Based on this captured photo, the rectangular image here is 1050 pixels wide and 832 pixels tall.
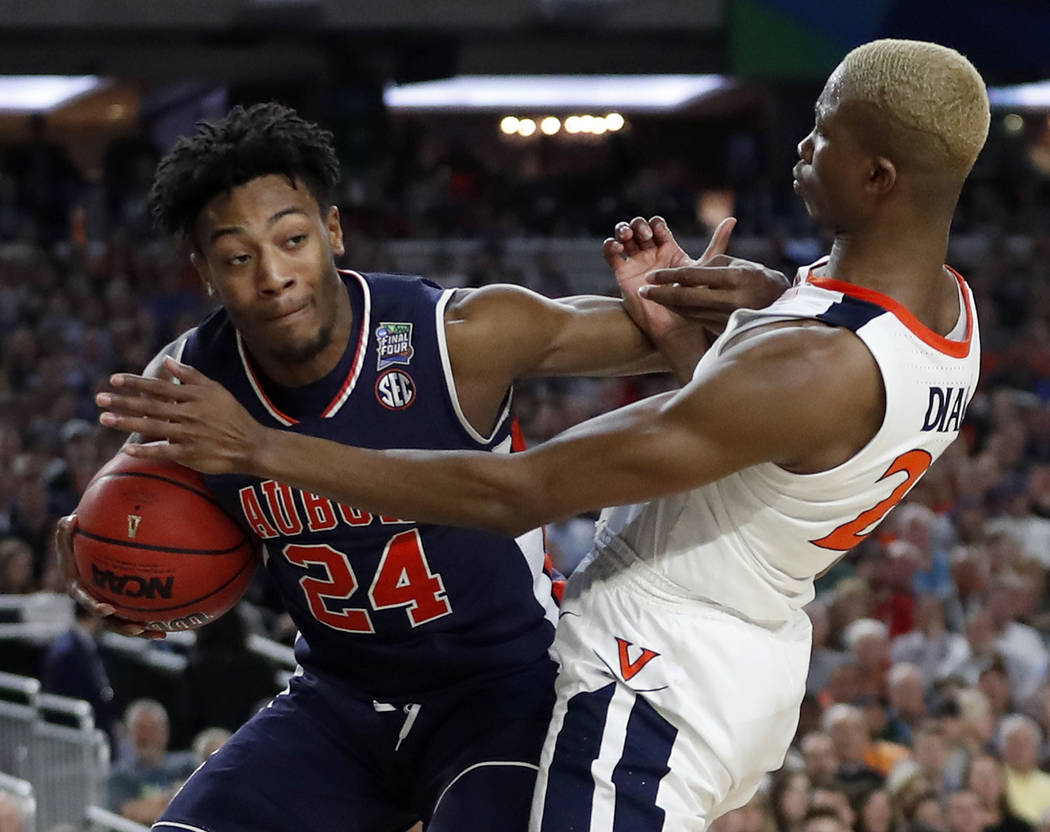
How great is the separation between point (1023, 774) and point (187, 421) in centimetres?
451

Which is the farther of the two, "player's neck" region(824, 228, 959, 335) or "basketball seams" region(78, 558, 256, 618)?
"basketball seams" region(78, 558, 256, 618)

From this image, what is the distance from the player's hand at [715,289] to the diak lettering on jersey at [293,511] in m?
0.66

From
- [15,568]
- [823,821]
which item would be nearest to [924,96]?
[823,821]

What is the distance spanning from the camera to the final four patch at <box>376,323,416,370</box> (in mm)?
3037

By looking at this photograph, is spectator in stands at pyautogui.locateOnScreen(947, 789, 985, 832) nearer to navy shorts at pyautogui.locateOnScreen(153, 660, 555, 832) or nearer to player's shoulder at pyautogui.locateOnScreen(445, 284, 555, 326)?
navy shorts at pyautogui.locateOnScreen(153, 660, 555, 832)

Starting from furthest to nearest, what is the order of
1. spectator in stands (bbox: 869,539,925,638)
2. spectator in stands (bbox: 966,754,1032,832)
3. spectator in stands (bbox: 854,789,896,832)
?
spectator in stands (bbox: 869,539,925,638), spectator in stands (bbox: 966,754,1032,832), spectator in stands (bbox: 854,789,896,832)

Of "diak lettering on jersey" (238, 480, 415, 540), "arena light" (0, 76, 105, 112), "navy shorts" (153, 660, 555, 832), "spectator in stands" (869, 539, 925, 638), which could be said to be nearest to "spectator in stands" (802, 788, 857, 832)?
"spectator in stands" (869, 539, 925, 638)

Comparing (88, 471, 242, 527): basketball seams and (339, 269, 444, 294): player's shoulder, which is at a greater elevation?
(339, 269, 444, 294): player's shoulder

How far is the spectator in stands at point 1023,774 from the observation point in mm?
5992

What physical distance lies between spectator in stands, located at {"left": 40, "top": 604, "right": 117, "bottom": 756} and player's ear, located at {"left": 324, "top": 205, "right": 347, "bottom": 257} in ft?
11.4

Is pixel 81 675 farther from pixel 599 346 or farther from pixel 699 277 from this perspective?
pixel 699 277

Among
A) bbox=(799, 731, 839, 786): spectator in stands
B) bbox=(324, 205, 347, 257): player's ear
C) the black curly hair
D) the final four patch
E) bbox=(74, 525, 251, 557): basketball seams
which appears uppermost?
the black curly hair

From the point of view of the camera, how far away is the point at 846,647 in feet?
22.3

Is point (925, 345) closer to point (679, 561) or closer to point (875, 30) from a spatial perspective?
point (679, 561)
